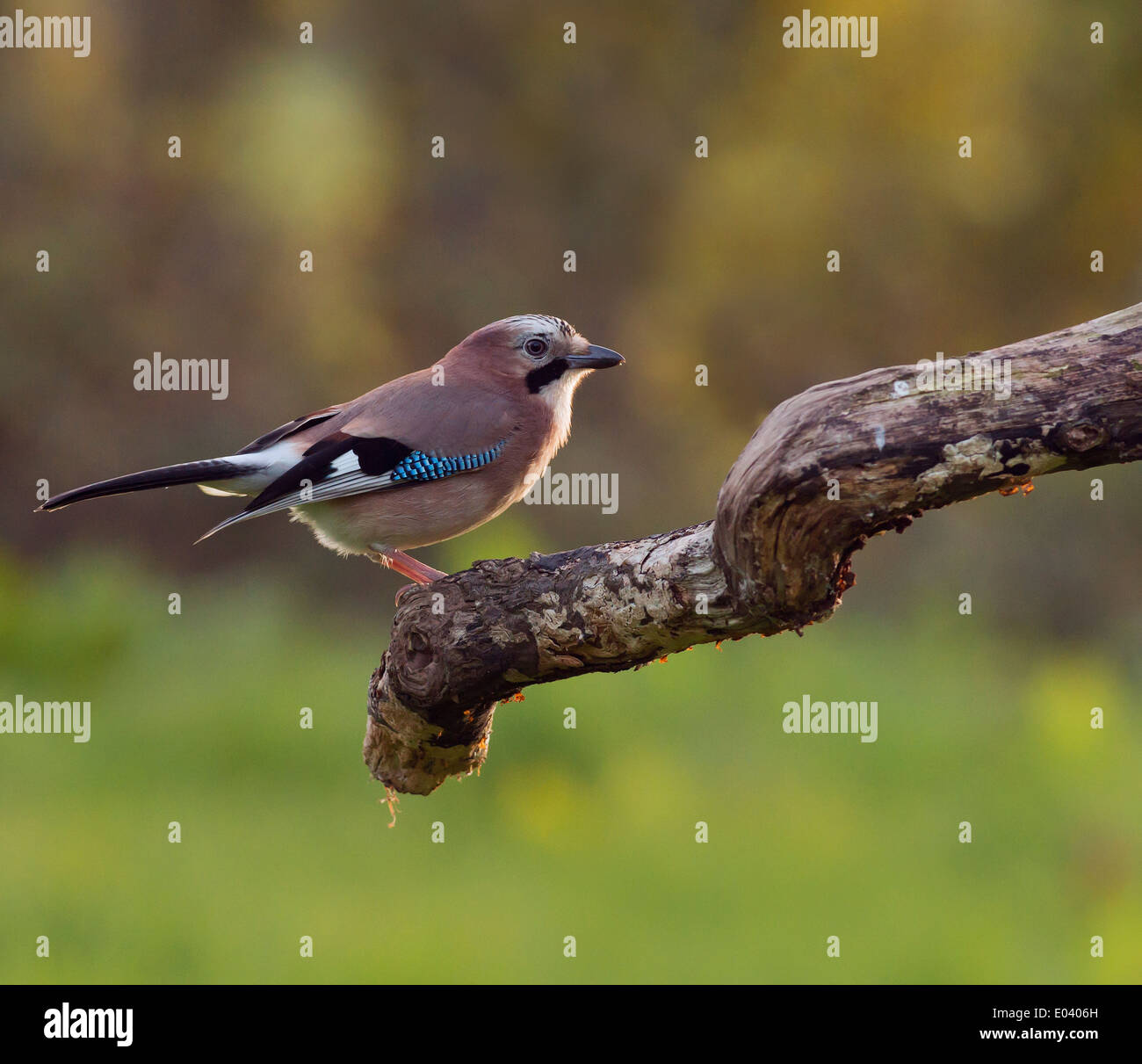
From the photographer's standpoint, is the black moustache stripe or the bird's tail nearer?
the bird's tail

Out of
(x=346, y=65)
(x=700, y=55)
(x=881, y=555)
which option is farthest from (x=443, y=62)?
(x=881, y=555)

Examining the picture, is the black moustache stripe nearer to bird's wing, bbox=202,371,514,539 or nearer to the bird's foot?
bird's wing, bbox=202,371,514,539

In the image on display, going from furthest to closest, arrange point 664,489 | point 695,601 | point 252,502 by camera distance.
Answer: point 664,489 < point 252,502 < point 695,601

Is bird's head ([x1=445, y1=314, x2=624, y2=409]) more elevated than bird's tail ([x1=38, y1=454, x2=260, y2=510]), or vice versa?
bird's head ([x1=445, y1=314, x2=624, y2=409])

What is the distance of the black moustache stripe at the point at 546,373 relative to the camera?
23.1 feet

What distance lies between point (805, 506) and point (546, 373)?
2673mm

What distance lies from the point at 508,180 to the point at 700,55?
2641 millimetres

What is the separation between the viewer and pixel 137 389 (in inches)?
647

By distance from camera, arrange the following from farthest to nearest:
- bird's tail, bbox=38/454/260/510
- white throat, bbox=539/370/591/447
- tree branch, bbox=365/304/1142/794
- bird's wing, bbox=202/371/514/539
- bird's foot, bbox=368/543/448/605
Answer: white throat, bbox=539/370/591/447 → bird's foot, bbox=368/543/448/605 → bird's wing, bbox=202/371/514/539 → bird's tail, bbox=38/454/260/510 → tree branch, bbox=365/304/1142/794

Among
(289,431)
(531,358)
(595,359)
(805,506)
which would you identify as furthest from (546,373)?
(805,506)

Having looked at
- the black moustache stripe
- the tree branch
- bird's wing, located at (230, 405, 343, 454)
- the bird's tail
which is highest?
the black moustache stripe

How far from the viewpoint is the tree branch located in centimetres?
445

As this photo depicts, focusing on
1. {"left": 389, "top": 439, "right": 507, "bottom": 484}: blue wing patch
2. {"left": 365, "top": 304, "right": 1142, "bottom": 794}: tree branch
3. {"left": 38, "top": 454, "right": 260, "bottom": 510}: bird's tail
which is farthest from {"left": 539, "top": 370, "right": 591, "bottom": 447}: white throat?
{"left": 38, "top": 454, "right": 260, "bottom": 510}: bird's tail

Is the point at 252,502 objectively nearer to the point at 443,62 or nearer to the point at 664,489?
the point at 664,489
